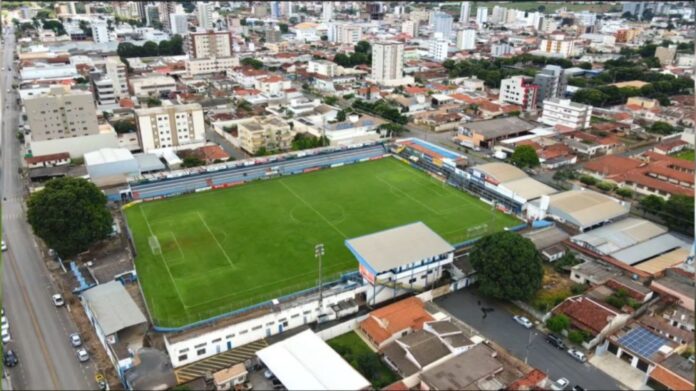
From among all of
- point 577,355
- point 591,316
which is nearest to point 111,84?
point 591,316

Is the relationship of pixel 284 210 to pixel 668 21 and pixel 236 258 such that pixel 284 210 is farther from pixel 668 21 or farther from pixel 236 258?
pixel 668 21

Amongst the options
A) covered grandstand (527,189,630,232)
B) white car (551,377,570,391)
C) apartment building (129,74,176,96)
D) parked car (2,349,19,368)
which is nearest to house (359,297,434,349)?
white car (551,377,570,391)

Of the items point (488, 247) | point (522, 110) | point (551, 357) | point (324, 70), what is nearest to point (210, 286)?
point (488, 247)

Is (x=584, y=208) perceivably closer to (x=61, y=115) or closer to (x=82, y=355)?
(x=82, y=355)

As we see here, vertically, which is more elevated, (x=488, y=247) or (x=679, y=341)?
(x=488, y=247)

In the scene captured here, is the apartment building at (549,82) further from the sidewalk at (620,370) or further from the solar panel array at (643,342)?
the sidewalk at (620,370)

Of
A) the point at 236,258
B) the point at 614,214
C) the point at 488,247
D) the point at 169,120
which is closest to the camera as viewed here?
the point at 488,247

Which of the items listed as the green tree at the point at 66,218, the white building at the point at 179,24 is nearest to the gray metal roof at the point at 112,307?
the green tree at the point at 66,218

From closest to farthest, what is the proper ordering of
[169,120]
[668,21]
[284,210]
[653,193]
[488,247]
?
[488,247] < [284,210] < [653,193] < [169,120] < [668,21]

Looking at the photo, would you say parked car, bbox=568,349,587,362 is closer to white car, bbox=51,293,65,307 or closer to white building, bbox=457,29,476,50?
white car, bbox=51,293,65,307
